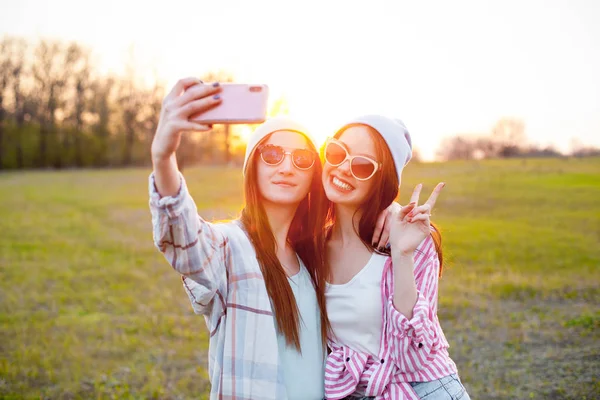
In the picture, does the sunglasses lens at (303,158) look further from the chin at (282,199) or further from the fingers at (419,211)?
the fingers at (419,211)

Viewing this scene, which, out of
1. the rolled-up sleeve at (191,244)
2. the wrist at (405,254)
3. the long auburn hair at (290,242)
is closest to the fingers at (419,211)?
the wrist at (405,254)

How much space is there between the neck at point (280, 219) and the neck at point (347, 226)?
0.30 meters

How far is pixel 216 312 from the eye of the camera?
2484mm

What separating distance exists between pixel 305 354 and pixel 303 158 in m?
0.98

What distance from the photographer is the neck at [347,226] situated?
3.06 m

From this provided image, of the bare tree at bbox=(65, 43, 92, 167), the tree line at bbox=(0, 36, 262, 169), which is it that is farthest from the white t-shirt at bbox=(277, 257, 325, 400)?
the bare tree at bbox=(65, 43, 92, 167)

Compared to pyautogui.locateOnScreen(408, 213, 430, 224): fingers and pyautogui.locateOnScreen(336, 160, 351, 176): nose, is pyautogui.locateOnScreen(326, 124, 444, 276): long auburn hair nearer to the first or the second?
pyautogui.locateOnScreen(336, 160, 351, 176): nose

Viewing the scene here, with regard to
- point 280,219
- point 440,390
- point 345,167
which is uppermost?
point 345,167

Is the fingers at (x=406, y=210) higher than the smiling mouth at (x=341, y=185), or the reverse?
the smiling mouth at (x=341, y=185)

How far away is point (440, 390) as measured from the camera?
2.61 metres

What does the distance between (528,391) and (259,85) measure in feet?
14.5

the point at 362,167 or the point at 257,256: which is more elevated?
the point at 362,167

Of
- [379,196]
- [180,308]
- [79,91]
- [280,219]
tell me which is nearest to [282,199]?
[280,219]

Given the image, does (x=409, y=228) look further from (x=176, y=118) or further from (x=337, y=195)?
(x=176, y=118)
